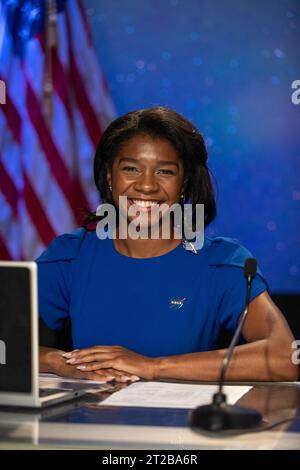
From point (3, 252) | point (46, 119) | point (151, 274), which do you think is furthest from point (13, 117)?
point (151, 274)

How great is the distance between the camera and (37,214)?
11.1ft

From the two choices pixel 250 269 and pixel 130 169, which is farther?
pixel 130 169

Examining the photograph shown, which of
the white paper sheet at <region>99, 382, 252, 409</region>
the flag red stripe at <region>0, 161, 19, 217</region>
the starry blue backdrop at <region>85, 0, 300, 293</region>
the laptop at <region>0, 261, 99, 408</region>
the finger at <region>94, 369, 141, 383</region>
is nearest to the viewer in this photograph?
the laptop at <region>0, 261, 99, 408</region>

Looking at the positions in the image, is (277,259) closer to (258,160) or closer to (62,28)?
(258,160)

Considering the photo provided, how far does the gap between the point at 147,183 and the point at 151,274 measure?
0.26 meters

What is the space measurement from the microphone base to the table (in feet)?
0.06

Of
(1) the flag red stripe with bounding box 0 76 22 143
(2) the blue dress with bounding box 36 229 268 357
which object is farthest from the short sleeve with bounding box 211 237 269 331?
(1) the flag red stripe with bounding box 0 76 22 143

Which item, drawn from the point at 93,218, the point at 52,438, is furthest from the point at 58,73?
the point at 52,438

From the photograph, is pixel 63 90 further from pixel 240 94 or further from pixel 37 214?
pixel 240 94

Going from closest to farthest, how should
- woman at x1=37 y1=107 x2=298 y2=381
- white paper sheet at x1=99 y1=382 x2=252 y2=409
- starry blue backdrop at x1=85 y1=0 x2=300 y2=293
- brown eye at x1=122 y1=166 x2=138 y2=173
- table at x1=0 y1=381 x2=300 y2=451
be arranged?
table at x1=0 y1=381 x2=300 y2=451, white paper sheet at x1=99 y1=382 x2=252 y2=409, woman at x1=37 y1=107 x2=298 y2=381, brown eye at x1=122 y1=166 x2=138 y2=173, starry blue backdrop at x1=85 y1=0 x2=300 y2=293

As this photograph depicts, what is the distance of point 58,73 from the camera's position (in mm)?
3410

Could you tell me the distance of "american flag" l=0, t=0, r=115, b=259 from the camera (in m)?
3.37

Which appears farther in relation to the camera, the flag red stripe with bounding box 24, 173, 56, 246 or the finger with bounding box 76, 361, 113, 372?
the flag red stripe with bounding box 24, 173, 56, 246

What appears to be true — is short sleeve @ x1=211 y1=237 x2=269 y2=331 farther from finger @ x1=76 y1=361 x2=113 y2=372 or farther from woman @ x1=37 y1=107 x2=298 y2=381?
finger @ x1=76 y1=361 x2=113 y2=372
